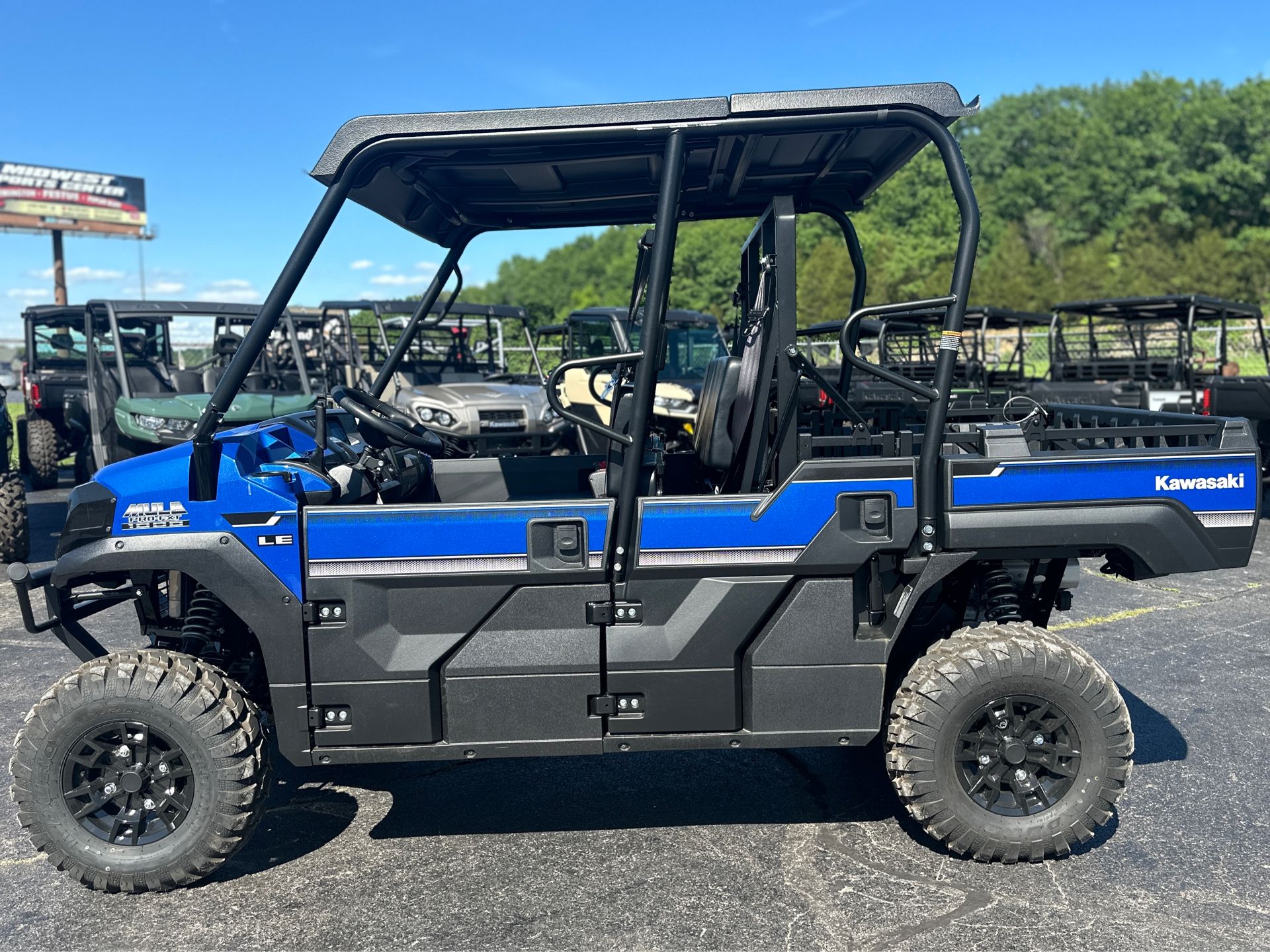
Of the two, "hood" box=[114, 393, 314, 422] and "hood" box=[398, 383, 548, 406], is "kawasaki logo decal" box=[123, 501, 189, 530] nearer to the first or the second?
"hood" box=[114, 393, 314, 422]

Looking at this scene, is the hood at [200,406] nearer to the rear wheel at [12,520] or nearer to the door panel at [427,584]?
the rear wheel at [12,520]

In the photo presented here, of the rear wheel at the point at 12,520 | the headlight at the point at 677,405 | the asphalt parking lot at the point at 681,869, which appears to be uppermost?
the headlight at the point at 677,405

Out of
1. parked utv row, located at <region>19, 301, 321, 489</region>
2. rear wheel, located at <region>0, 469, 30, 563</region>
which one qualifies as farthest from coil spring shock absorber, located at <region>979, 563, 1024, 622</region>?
rear wheel, located at <region>0, 469, 30, 563</region>

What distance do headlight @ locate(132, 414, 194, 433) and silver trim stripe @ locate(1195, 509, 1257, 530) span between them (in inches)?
324

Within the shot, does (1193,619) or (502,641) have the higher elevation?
(502,641)

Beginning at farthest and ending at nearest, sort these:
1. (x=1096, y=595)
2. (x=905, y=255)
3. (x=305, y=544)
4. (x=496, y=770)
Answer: (x=905, y=255) < (x=1096, y=595) < (x=496, y=770) < (x=305, y=544)

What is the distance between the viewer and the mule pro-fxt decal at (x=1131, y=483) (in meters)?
3.32

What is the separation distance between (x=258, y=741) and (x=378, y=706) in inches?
15.9

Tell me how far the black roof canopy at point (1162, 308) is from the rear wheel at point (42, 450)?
10657mm

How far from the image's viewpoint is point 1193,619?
6465mm

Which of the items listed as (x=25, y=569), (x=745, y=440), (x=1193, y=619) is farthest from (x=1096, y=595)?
(x=25, y=569)

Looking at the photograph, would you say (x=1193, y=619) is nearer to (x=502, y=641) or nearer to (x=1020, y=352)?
(x=502, y=641)

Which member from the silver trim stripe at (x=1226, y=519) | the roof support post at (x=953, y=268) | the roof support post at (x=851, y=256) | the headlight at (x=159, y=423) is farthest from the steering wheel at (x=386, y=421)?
the headlight at (x=159, y=423)

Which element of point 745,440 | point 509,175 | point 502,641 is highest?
point 509,175
